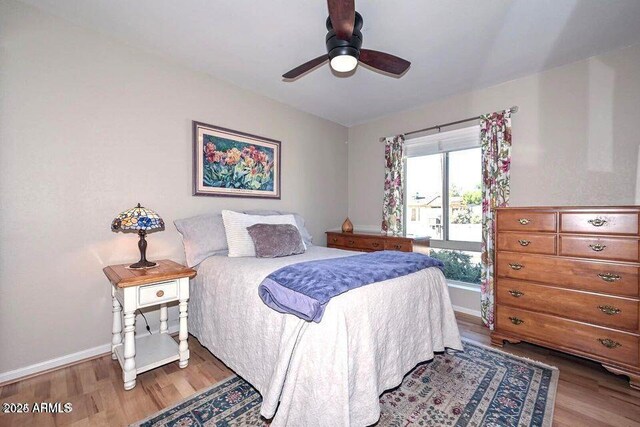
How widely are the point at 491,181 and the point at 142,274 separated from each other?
10.6 ft

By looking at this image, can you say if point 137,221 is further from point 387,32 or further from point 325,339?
point 387,32

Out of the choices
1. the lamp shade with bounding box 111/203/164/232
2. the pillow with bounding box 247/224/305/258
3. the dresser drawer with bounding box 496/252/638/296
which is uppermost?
the lamp shade with bounding box 111/203/164/232

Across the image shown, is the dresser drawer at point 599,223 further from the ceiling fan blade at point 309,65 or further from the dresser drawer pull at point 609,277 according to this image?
the ceiling fan blade at point 309,65

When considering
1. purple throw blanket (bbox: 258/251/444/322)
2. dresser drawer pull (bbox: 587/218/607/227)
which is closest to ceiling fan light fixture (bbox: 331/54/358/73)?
purple throw blanket (bbox: 258/251/444/322)

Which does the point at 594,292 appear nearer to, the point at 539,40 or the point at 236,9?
the point at 539,40

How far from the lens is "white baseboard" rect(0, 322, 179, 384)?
1.78 meters

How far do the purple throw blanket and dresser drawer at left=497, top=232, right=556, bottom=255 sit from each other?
3.30ft

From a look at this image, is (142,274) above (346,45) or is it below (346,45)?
below

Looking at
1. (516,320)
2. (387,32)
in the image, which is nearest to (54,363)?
(387,32)

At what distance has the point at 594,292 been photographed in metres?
1.94

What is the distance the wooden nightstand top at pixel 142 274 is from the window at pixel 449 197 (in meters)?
2.67

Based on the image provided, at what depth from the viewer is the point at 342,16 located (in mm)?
1434

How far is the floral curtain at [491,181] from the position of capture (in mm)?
2766

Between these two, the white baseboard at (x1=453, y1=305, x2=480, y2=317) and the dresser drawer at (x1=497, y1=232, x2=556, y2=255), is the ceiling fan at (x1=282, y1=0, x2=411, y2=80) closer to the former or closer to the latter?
the dresser drawer at (x1=497, y1=232, x2=556, y2=255)
